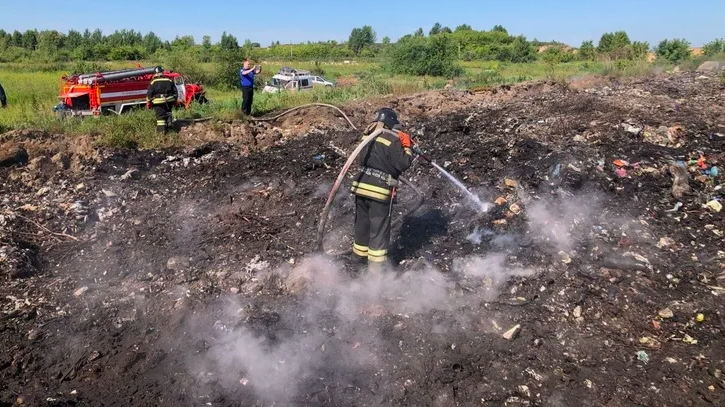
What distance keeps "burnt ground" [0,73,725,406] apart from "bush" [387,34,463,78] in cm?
2052

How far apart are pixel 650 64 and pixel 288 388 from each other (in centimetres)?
1670

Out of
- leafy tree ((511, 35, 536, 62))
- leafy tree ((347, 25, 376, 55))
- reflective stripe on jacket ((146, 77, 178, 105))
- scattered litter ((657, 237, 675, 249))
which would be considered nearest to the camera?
scattered litter ((657, 237, 675, 249))

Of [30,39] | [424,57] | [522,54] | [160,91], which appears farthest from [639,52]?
[30,39]

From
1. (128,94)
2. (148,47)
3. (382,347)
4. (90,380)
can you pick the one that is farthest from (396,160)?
(148,47)

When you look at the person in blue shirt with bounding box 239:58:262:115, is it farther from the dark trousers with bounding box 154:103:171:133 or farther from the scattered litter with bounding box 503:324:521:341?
the scattered litter with bounding box 503:324:521:341

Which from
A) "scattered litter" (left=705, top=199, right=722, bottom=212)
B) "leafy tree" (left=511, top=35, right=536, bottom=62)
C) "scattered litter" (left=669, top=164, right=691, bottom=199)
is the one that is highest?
"leafy tree" (left=511, top=35, right=536, bottom=62)

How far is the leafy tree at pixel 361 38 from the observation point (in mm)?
57300

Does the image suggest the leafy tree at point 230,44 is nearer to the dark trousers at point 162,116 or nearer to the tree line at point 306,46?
the tree line at point 306,46

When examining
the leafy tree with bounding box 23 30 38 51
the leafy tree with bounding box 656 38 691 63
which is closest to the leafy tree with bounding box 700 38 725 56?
the leafy tree with bounding box 656 38 691 63

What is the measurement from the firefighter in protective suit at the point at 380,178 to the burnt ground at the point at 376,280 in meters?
0.42

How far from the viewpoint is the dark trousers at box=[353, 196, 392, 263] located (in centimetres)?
455

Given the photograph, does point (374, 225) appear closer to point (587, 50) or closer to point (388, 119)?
point (388, 119)

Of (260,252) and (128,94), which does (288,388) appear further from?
(128,94)

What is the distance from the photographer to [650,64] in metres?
15.7
